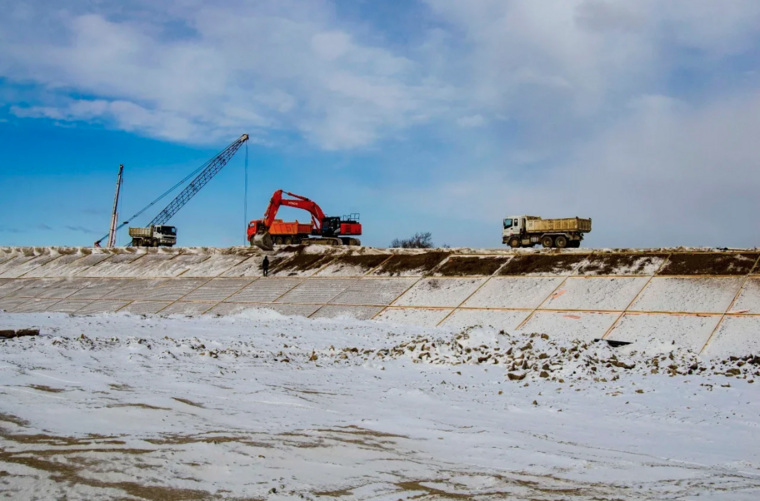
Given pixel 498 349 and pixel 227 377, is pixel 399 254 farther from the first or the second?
pixel 227 377

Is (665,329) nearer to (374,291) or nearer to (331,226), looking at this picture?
(374,291)

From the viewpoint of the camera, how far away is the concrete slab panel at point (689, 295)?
672 inches

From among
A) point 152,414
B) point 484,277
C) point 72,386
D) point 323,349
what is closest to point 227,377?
point 72,386

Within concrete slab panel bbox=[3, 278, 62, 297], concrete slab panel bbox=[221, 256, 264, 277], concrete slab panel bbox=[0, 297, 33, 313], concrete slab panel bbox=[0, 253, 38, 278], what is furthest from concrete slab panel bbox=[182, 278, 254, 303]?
concrete slab panel bbox=[0, 253, 38, 278]

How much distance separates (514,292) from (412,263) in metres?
5.49

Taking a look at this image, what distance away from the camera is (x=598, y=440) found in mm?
7406

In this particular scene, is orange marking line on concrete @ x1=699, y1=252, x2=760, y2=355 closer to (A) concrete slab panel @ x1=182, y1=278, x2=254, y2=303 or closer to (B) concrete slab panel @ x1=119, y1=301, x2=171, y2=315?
(A) concrete slab panel @ x1=182, y1=278, x2=254, y2=303

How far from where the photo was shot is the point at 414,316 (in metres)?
19.9

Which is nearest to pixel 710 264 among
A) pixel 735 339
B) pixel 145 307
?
pixel 735 339

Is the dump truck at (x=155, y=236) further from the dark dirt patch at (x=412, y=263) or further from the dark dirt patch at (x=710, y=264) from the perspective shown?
the dark dirt patch at (x=710, y=264)

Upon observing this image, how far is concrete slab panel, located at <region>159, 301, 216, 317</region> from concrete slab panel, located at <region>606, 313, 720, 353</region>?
14.3 meters

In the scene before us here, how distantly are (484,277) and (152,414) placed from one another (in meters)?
16.3

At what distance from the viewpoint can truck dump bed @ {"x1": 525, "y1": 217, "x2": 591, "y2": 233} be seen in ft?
109

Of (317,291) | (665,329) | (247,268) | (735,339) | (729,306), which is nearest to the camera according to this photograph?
(735,339)
